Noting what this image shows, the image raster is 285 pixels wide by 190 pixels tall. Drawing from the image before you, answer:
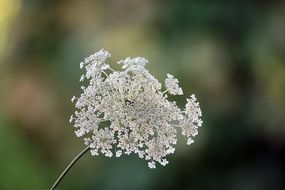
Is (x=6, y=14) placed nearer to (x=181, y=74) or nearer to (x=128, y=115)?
(x=181, y=74)

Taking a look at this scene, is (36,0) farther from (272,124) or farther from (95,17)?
(272,124)

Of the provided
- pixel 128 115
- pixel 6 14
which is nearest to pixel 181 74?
pixel 6 14

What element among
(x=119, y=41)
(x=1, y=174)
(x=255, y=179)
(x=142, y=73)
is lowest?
(x=142, y=73)

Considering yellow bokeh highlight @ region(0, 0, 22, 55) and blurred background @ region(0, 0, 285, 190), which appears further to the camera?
yellow bokeh highlight @ region(0, 0, 22, 55)

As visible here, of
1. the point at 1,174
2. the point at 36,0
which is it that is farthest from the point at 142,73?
the point at 1,174

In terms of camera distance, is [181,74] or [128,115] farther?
[181,74]

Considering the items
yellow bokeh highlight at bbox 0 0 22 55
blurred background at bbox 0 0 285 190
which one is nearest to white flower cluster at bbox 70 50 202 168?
blurred background at bbox 0 0 285 190

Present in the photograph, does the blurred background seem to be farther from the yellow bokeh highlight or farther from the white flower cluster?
the white flower cluster
